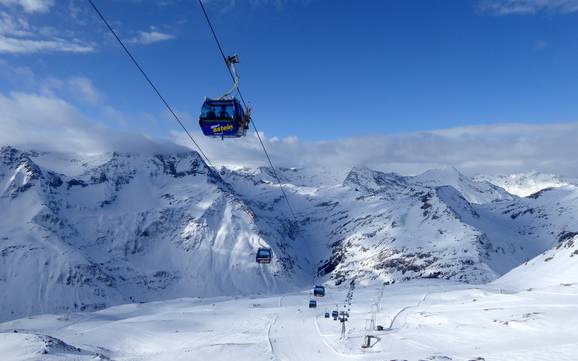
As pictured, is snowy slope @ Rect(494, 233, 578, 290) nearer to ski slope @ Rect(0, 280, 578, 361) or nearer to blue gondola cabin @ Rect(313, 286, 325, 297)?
ski slope @ Rect(0, 280, 578, 361)

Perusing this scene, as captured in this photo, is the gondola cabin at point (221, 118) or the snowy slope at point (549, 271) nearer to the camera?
the gondola cabin at point (221, 118)

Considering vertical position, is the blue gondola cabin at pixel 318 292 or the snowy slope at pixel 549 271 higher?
the snowy slope at pixel 549 271

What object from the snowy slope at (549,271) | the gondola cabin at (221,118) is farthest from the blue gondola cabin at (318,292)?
the gondola cabin at (221,118)

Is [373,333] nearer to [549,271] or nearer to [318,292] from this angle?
[318,292]

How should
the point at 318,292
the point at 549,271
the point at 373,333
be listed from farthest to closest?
the point at 549,271
the point at 318,292
the point at 373,333

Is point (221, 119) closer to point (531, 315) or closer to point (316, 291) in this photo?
point (531, 315)

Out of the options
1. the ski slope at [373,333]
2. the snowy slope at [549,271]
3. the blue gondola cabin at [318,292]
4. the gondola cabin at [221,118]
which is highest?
the gondola cabin at [221,118]

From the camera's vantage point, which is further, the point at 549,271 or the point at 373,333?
the point at 549,271

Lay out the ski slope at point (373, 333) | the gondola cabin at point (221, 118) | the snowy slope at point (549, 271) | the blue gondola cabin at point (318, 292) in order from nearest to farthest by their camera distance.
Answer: the gondola cabin at point (221, 118)
the ski slope at point (373, 333)
the snowy slope at point (549, 271)
the blue gondola cabin at point (318, 292)

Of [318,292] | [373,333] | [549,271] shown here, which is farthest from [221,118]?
[549,271]

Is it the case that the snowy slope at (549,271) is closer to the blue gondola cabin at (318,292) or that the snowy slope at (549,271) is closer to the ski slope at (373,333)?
the ski slope at (373,333)
